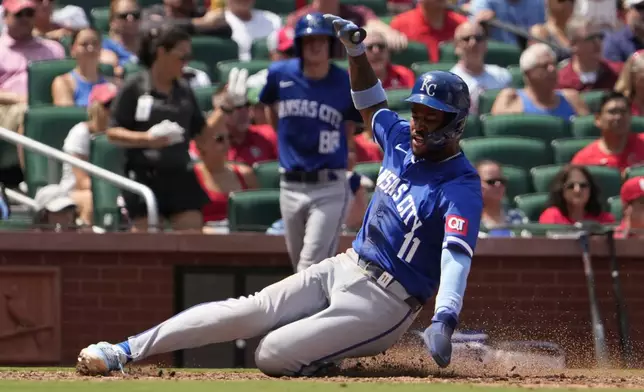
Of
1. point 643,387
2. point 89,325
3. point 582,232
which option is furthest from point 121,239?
point 643,387

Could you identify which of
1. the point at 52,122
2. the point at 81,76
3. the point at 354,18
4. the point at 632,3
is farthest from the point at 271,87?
the point at 632,3

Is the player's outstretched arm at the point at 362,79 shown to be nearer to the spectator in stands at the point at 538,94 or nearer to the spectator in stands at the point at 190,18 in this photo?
the spectator in stands at the point at 538,94

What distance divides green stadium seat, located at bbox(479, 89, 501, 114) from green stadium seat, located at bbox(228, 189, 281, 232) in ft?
7.70

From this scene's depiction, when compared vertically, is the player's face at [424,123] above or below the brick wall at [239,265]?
above

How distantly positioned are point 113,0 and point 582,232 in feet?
15.7

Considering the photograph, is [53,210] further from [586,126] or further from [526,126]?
[586,126]

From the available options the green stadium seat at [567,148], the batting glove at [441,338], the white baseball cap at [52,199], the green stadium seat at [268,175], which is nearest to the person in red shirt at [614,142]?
the green stadium seat at [567,148]

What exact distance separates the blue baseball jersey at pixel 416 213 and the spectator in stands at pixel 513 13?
649 cm

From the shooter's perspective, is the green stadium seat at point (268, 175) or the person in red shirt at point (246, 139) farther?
the person in red shirt at point (246, 139)

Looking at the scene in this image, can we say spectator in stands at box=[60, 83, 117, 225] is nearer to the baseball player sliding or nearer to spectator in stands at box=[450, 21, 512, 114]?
spectator in stands at box=[450, 21, 512, 114]

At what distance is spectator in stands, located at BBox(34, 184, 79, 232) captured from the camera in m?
8.98

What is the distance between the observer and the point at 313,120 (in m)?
8.79

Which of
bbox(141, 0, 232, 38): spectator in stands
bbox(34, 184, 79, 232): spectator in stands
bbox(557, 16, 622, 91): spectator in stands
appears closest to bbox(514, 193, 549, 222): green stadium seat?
bbox(557, 16, 622, 91): spectator in stands

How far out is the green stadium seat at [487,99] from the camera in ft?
36.1
